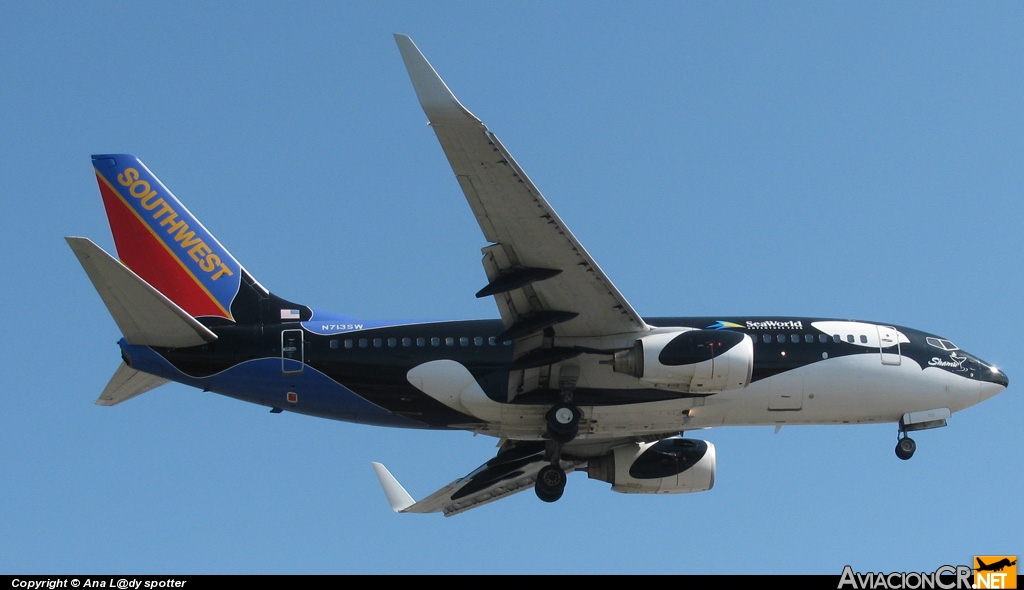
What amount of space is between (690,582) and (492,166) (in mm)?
9747

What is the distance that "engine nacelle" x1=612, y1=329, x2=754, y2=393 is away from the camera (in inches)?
1257

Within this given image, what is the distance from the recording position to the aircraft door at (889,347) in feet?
116

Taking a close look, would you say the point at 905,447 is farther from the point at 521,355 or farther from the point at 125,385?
the point at 125,385

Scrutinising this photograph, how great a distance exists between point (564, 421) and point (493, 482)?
6365mm

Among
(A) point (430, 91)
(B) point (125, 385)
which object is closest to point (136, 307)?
(B) point (125, 385)

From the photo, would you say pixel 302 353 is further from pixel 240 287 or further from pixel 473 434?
pixel 473 434

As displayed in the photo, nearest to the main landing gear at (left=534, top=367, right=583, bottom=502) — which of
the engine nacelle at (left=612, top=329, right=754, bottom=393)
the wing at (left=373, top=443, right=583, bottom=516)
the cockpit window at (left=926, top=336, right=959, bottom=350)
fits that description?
the engine nacelle at (left=612, top=329, right=754, bottom=393)

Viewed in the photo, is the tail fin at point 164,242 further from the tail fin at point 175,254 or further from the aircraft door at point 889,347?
the aircraft door at point 889,347

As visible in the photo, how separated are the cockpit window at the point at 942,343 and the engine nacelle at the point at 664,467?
22.7ft

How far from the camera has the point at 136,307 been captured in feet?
105

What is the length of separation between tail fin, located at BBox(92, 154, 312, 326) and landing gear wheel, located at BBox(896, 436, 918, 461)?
54.2 feet

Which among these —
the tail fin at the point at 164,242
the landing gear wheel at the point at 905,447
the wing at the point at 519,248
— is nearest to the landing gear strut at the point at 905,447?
the landing gear wheel at the point at 905,447

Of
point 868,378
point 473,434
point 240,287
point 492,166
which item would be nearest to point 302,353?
point 240,287

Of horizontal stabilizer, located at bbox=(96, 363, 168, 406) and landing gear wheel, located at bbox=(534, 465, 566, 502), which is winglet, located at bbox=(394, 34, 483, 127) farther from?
horizontal stabilizer, located at bbox=(96, 363, 168, 406)
